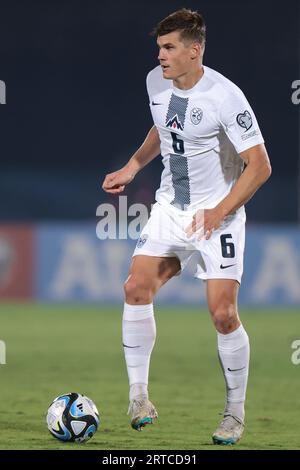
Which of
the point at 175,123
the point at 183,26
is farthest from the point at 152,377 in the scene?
the point at 183,26

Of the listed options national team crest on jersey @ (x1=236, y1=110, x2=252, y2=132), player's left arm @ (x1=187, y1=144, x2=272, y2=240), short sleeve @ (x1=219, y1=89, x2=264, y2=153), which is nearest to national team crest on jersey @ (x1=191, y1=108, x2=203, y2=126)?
short sleeve @ (x1=219, y1=89, x2=264, y2=153)

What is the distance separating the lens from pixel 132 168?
20.0ft

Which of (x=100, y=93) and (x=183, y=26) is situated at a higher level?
(x=100, y=93)

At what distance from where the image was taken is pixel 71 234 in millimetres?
15797

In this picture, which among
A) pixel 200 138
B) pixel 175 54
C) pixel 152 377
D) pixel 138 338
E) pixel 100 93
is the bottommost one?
pixel 152 377

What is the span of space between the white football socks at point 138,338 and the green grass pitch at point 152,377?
1.12 ft

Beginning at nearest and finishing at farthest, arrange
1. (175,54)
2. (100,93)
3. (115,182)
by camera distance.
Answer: (175,54), (115,182), (100,93)

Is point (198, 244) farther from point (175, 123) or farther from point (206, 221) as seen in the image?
point (175, 123)

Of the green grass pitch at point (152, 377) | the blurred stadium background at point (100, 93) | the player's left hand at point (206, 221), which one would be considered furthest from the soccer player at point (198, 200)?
the blurred stadium background at point (100, 93)

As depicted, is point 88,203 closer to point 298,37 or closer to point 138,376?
point 298,37

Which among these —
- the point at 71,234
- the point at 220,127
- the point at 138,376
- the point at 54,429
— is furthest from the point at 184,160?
the point at 71,234

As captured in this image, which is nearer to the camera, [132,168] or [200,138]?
[200,138]

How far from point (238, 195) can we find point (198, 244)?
422 millimetres

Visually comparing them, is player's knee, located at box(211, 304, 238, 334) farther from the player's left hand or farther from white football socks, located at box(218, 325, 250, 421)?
the player's left hand
